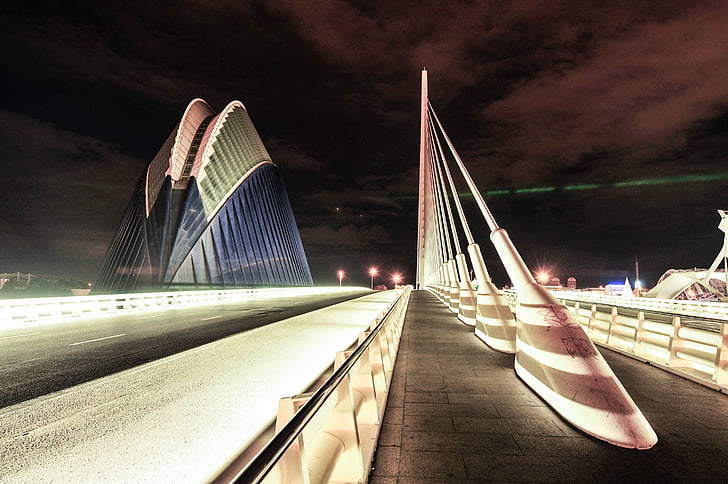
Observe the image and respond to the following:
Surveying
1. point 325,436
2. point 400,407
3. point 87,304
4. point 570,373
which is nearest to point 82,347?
point 400,407

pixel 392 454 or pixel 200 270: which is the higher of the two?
pixel 200 270

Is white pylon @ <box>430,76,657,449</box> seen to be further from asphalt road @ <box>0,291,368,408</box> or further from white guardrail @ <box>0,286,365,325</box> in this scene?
white guardrail @ <box>0,286,365,325</box>

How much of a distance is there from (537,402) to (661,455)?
163cm

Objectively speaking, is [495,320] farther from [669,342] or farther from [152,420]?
[152,420]

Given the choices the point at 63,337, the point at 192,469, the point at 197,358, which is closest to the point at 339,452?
the point at 192,469

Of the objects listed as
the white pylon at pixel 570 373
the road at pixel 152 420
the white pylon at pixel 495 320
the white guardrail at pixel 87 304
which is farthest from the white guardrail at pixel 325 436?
the white guardrail at pixel 87 304

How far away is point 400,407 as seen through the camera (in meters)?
5.06

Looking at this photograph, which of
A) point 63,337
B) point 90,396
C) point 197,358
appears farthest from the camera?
point 63,337

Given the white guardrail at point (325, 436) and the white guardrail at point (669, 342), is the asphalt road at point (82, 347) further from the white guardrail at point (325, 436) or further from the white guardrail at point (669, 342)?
the white guardrail at point (669, 342)

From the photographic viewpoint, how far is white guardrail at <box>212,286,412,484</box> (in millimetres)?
1639

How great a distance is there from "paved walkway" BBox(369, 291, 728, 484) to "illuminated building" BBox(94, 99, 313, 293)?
37146 millimetres

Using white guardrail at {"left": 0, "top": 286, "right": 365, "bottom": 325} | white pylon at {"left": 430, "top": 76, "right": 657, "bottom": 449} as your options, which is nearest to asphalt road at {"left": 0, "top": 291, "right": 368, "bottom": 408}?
white guardrail at {"left": 0, "top": 286, "right": 365, "bottom": 325}

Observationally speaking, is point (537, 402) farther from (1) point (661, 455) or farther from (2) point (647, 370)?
(2) point (647, 370)

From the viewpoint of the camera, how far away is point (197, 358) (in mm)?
8586
